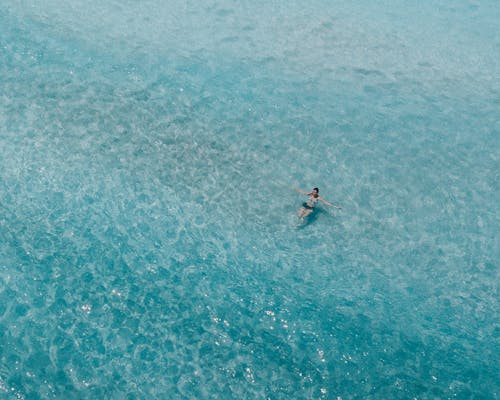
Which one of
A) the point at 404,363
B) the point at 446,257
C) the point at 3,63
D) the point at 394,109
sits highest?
the point at 3,63

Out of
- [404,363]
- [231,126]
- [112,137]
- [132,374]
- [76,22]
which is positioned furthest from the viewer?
[76,22]

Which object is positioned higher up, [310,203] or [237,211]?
[310,203]

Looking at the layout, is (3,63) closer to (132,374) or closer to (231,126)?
(231,126)

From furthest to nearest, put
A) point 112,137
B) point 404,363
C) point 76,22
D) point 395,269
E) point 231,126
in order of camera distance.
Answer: point 76,22 → point 231,126 → point 112,137 → point 395,269 → point 404,363

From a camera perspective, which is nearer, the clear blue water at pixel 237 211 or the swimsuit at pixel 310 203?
the clear blue water at pixel 237 211

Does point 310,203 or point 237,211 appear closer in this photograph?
point 310,203

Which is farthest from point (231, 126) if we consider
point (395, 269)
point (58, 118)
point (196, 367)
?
point (196, 367)

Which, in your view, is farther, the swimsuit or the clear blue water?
the swimsuit

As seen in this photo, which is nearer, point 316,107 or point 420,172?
point 420,172
